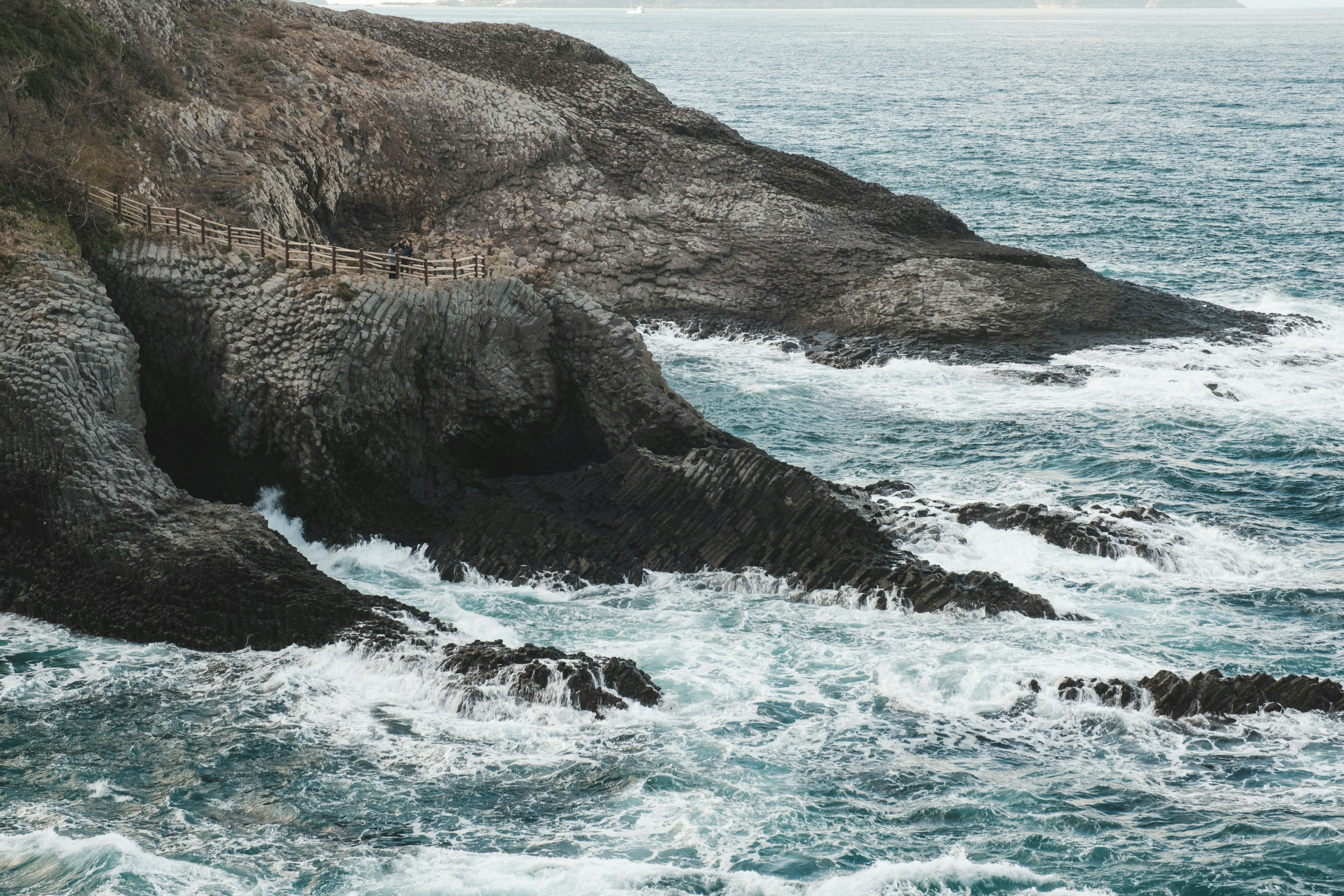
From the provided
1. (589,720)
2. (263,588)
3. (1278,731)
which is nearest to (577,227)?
(263,588)

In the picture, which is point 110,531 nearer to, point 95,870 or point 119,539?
point 119,539

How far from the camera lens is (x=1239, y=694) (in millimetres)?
24828

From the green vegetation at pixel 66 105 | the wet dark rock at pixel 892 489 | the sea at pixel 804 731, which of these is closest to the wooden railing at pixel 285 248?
the green vegetation at pixel 66 105

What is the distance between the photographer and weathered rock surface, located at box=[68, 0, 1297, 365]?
48688 mm

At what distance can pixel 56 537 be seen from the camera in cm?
2847

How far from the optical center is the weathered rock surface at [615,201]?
160 ft

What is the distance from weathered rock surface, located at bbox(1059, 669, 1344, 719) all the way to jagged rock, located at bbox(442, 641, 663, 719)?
28.6 ft

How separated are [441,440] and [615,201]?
74.6 feet

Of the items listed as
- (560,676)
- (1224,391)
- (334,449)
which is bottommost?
(560,676)

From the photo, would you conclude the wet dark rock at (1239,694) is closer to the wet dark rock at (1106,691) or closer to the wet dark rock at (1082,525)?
the wet dark rock at (1106,691)

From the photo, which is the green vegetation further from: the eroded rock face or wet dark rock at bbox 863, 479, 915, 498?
wet dark rock at bbox 863, 479, 915, 498

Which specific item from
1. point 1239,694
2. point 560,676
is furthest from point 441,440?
point 1239,694

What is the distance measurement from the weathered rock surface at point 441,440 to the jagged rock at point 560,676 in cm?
523

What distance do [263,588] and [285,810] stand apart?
23.3ft
